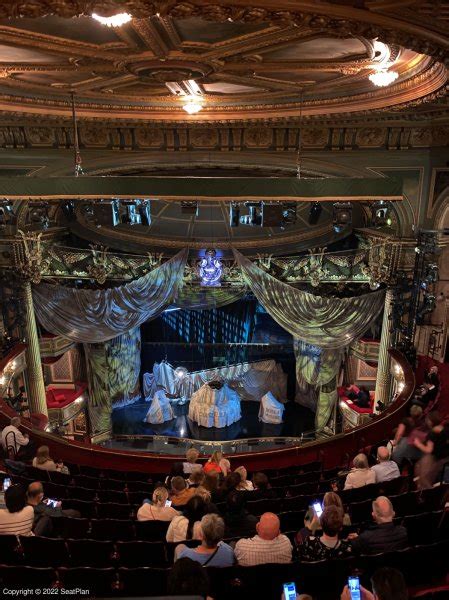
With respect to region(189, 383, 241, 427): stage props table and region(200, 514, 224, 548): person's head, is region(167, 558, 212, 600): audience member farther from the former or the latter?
region(189, 383, 241, 427): stage props table

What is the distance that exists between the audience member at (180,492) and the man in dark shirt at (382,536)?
2.12 m

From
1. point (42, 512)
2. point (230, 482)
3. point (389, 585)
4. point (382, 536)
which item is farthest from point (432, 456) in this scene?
point (42, 512)

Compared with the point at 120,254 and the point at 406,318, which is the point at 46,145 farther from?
the point at 406,318

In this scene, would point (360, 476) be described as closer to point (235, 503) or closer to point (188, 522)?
point (235, 503)

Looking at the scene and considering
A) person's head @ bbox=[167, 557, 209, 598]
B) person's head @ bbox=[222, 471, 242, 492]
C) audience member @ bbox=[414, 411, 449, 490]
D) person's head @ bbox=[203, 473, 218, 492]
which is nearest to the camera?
person's head @ bbox=[167, 557, 209, 598]

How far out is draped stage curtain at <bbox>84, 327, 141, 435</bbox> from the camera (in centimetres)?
Answer: 1656

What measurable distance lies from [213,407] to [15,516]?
1205 cm

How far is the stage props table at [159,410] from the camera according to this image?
56.7 feet

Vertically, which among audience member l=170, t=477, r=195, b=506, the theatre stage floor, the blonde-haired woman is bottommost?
the theatre stage floor

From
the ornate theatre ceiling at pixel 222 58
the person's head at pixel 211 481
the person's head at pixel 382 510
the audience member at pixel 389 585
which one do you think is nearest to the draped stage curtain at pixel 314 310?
the ornate theatre ceiling at pixel 222 58

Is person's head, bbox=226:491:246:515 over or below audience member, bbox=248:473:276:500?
over

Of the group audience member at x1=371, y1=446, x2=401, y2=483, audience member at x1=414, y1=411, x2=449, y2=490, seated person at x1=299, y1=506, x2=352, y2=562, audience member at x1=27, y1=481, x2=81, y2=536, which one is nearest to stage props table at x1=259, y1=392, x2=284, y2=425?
audience member at x1=371, y1=446, x2=401, y2=483

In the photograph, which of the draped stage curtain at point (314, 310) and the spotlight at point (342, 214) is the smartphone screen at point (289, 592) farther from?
the draped stage curtain at point (314, 310)

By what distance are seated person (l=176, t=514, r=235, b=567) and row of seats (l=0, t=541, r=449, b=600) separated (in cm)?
10
